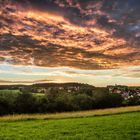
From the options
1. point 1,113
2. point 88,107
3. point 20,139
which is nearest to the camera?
point 20,139

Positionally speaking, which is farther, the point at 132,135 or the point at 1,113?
the point at 1,113

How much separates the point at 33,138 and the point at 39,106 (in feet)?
218

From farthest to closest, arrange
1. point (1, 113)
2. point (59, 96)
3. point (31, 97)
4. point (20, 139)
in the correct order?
point (59, 96)
point (31, 97)
point (1, 113)
point (20, 139)

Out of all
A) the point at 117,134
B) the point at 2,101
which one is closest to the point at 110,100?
the point at 2,101

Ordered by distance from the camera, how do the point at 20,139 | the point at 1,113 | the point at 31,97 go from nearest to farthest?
the point at 20,139
the point at 1,113
the point at 31,97

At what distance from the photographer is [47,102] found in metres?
92.6

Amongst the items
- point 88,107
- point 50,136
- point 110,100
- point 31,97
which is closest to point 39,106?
point 31,97

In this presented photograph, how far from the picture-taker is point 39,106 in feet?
297

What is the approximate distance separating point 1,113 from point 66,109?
2010 centimetres

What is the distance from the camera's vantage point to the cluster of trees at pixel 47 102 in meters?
86.4

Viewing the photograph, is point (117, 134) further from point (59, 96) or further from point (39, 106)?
point (59, 96)

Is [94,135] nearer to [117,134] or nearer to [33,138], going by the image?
[117,134]

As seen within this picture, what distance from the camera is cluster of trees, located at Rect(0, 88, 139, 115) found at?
8644 cm

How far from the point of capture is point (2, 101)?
282ft
